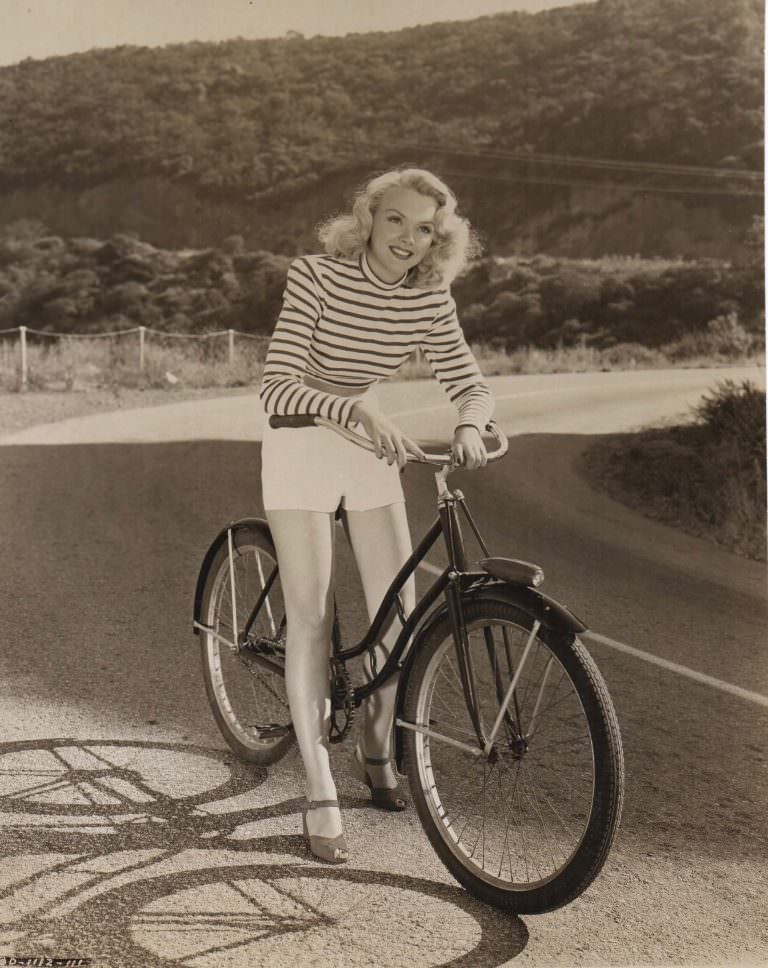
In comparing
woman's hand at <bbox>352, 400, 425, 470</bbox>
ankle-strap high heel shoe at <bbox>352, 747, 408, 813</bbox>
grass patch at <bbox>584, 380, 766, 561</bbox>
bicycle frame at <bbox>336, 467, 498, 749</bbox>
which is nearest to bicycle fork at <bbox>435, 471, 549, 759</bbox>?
bicycle frame at <bbox>336, 467, 498, 749</bbox>

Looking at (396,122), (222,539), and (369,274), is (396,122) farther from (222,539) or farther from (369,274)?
(222,539)

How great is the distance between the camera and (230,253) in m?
4.51

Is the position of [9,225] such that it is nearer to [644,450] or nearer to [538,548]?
[538,548]

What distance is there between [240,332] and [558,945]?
2.31 metres

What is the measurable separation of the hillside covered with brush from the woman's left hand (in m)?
1.25

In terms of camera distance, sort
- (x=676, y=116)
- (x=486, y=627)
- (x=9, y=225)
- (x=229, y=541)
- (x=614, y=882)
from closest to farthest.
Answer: (x=486, y=627) → (x=614, y=882) → (x=229, y=541) → (x=9, y=225) → (x=676, y=116)

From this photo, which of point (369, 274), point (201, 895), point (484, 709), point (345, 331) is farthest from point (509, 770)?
point (369, 274)

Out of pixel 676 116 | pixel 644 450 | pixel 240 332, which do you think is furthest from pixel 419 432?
pixel 676 116

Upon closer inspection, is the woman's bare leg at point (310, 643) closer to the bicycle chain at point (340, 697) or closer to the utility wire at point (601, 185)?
the bicycle chain at point (340, 697)

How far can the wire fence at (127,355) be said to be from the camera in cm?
431

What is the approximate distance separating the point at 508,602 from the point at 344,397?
719mm

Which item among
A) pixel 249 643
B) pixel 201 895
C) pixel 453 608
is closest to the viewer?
pixel 453 608

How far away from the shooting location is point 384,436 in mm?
2986

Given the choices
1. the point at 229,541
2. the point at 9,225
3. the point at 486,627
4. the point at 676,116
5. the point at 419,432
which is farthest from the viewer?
the point at 676,116
